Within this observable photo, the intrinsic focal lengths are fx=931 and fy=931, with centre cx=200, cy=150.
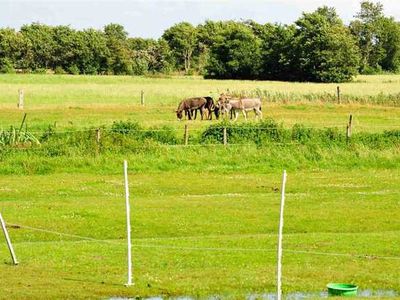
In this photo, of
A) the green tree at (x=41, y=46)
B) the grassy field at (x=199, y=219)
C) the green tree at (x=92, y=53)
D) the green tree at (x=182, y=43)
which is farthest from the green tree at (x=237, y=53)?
the grassy field at (x=199, y=219)

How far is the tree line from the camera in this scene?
112 metres

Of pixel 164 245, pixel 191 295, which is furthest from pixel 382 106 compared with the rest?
pixel 191 295

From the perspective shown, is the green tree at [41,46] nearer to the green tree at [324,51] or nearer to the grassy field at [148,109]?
the green tree at [324,51]

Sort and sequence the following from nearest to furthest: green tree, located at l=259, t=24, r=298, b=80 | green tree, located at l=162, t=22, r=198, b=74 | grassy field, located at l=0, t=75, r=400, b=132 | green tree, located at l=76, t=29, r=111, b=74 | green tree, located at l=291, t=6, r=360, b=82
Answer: grassy field, located at l=0, t=75, r=400, b=132
green tree, located at l=291, t=6, r=360, b=82
green tree, located at l=259, t=24, r=298, b=80
green tree, located at l=76, t=29, r=111, b=74
green tree, located at l=162, t=22, r=198, b=74

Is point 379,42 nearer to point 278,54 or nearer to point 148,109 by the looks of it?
point 278,54

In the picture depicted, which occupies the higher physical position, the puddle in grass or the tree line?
the tree line

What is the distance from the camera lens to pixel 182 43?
587 ft

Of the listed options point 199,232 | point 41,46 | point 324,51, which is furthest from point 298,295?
point 41,46

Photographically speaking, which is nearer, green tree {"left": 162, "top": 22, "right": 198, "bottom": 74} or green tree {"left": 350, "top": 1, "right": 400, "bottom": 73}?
green tree {"left": 350, "top": 1, "right": 400, "bottom": 73}

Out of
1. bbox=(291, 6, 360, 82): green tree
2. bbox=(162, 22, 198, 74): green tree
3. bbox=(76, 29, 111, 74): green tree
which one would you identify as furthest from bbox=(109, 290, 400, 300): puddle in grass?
bbox=(162, 22, 198, 74): green tree

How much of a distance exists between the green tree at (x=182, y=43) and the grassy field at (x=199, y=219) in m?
127

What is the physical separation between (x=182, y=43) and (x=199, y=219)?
15384cm

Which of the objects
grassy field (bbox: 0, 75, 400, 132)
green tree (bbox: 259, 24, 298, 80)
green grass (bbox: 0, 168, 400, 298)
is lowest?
green grass (bbox: 0, 168, 400, 298)

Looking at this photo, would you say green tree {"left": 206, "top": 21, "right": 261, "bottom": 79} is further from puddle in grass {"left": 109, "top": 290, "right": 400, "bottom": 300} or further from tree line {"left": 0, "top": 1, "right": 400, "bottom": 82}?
puddle in grass {"left": 109, "top": 290, "right": 400, "bottom": 300}
